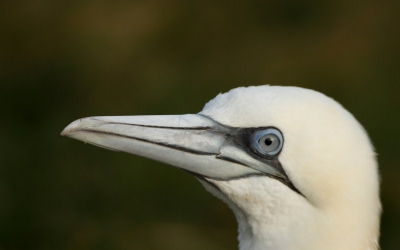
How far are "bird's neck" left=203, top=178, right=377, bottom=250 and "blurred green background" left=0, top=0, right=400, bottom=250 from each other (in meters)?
4.82

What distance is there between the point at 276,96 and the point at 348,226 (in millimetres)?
824

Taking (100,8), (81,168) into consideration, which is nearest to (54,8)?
(100,8)

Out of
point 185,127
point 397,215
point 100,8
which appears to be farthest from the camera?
point 100,8

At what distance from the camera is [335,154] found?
4.09m

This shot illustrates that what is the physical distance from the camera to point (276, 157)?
429cm

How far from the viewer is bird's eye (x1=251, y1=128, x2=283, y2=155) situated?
13.8 ft

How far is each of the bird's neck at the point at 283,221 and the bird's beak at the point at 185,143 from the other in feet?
0.31

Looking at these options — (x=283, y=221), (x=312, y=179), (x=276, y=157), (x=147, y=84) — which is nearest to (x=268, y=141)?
(x=276, y=157)

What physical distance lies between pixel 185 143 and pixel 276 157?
536 mm

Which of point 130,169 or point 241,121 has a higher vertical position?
point 241,121

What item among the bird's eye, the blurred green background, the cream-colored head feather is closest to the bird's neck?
the cream-colored head feather

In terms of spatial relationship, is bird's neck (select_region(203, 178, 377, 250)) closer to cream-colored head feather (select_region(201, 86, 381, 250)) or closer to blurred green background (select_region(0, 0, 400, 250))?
cream-colored head feather (select_region(201, 86, 381, 250))

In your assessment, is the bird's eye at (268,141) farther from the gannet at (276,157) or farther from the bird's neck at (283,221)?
the bird's neck at (283,221)

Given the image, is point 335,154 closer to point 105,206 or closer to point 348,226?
point 348,226
